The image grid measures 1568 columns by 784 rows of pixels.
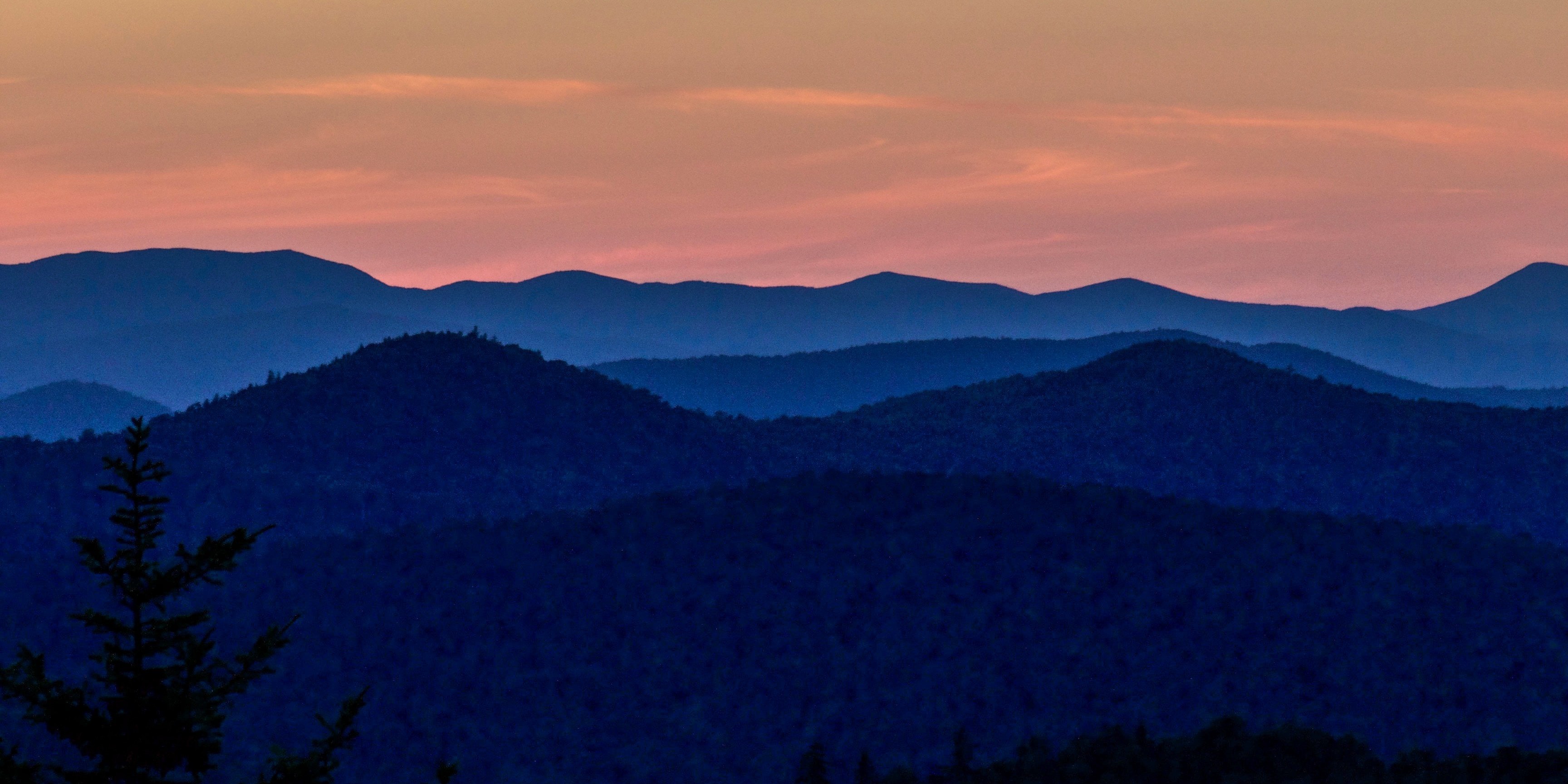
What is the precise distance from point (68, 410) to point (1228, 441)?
4722 inches

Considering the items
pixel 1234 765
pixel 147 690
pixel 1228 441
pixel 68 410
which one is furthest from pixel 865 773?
pixel 68 410

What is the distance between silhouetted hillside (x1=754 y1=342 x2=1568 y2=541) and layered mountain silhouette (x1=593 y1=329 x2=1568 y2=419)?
65.2 meters

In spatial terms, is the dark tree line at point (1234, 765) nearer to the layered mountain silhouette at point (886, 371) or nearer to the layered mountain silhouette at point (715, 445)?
the layered mountain silhouette at point (715, 445)

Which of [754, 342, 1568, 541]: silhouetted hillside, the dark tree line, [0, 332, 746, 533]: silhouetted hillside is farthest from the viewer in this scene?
[754, 342, 1568, 541]: silhouetted hillside

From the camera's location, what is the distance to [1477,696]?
4353 centimetres

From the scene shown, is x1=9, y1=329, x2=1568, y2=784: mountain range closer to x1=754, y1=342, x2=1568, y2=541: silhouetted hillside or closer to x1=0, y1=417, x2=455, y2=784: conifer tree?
x1=754, y1=342, x2=1568, y2=541: silhouetted hillside

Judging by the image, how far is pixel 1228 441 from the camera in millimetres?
87812

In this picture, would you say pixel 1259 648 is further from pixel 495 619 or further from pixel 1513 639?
pixel 495 619

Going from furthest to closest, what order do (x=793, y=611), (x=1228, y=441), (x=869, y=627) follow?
(x=1228, y=441) < (x=793, y=611) < (x=869, y=627)

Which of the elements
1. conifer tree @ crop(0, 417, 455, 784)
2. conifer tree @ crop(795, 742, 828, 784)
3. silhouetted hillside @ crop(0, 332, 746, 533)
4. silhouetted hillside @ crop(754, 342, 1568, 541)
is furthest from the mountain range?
conifer tree @ crop(0, 417, 455, 784)

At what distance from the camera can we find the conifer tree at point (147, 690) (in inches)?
449

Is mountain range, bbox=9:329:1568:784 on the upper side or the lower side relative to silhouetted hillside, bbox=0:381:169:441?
lower

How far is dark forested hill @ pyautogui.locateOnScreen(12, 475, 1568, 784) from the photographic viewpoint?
142 ft

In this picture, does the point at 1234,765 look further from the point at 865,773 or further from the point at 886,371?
the point at 886,371
